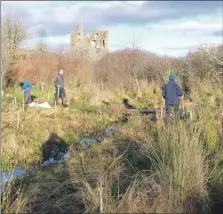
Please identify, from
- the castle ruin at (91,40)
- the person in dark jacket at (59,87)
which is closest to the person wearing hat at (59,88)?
the person in dark jacket at (59,87)

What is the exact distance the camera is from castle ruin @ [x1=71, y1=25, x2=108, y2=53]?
121 feet

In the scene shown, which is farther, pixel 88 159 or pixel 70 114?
pixel 70 114

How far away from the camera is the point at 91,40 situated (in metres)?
38.6

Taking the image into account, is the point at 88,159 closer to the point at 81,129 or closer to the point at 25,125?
the point at 25,125

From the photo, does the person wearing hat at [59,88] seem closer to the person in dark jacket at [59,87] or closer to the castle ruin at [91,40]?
the person in dark jacket at [59,87]

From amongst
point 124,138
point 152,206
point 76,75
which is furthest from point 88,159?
point 76,75

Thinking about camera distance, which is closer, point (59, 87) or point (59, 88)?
point (59, 87)

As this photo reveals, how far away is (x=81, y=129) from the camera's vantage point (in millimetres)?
15680

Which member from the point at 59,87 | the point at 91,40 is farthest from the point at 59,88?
the point at 91,40

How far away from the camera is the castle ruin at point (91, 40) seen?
36875 mm

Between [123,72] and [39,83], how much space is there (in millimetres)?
4857

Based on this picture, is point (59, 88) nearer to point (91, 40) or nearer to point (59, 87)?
point (59, 87)

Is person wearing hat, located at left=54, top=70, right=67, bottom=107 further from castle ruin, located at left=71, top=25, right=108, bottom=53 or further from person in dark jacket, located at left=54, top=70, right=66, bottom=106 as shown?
castle ruin, located at left=71, top=25, right=108, bottom=53

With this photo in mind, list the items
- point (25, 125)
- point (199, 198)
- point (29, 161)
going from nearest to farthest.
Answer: point (199, 198) < point (29, 161) < point (25, 125)
